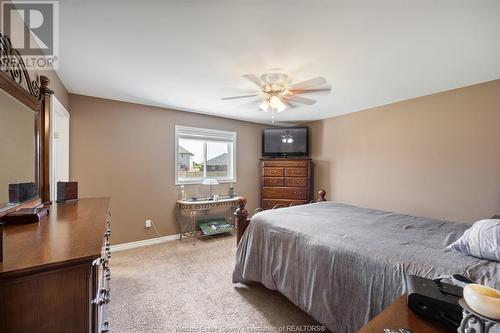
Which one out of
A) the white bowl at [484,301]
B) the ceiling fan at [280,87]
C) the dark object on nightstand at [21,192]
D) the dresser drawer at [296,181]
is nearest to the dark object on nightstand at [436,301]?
the white bowl at [484,301]

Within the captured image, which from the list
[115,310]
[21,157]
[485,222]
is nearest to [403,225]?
[485,222]

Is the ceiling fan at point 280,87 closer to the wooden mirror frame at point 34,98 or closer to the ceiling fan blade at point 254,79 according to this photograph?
the ceiling fan blade at point 254,79

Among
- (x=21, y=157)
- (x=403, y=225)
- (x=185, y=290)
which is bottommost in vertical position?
(x=185, y=290)

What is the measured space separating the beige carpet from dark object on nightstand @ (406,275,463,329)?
1.29 meters

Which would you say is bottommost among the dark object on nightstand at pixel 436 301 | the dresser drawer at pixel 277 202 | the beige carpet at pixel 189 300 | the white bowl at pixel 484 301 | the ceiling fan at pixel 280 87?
the beige carpet at pixel 189 300

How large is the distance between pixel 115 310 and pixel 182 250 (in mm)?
1406

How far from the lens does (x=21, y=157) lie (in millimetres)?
1373

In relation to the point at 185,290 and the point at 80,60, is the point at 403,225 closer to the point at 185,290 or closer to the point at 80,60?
the point at 185,290

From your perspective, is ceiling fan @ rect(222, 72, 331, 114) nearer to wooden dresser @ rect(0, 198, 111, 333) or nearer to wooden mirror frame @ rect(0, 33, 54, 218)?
wooden mirror frame @ rect(0, 33, 54, 218)

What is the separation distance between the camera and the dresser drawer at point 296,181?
4332 mm

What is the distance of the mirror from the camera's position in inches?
45.4

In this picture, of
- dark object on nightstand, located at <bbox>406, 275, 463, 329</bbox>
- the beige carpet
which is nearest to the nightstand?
dark object on nightstand, located at <bbox>406, 275, 463, 329</bbox>

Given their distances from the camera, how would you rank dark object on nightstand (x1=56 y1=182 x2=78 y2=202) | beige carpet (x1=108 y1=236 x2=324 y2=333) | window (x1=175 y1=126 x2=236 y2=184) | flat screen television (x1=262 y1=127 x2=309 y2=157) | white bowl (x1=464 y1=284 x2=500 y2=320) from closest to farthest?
white bowl (x1=464 y1=284 x2=500 y2=320) → beige carpet (x1=108 y1=236 x2=324 y2=333) → dark object on nightstand (x1=56 y1=182 x2=78 y2=202) → window (x1=175 y1=126 x2=236 y2=184) → flat screen television (x1=262 y1=127 x2=309 y2=157)

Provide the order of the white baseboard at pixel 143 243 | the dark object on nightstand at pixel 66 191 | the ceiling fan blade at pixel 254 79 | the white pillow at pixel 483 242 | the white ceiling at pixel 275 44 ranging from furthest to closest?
the white baseboard at pixel 143 243
the ceiling fan blade at pixel 254 79
the dark object on nightstand at pixel 66 191
the white ceiling at pixel 275 44
the white pillow at pixel 483 242
